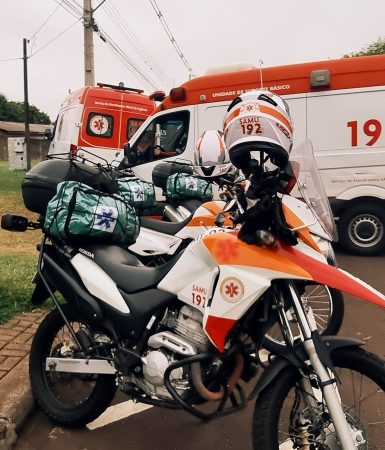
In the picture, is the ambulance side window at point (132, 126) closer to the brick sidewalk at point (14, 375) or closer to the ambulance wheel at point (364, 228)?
the ambulance wheel at point (364, 228)

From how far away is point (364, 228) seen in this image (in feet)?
23.8

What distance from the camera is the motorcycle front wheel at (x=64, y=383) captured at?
9.33 ft

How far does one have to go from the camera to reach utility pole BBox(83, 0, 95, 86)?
15.3 meters

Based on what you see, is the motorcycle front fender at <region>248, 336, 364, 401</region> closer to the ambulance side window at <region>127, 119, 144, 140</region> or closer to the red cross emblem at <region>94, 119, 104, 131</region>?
the red cross emblem at <region>94, 119, 104, 131</region>

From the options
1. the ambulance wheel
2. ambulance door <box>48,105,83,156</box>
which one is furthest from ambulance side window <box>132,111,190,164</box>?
ambulance door <box>48,105,83,156</box>

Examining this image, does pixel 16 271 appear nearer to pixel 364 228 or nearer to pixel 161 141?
pixel 161 141

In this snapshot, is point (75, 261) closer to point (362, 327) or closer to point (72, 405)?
point (72, 405)

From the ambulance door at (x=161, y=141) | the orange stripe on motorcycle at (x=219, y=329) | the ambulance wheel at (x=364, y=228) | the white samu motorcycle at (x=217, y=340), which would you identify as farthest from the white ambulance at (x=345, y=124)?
the orange stripe on motorcycle at (x=219, y=329)

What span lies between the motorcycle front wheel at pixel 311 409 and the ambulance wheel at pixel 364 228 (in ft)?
17.2

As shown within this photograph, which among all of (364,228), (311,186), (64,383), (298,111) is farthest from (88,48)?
(311,186)

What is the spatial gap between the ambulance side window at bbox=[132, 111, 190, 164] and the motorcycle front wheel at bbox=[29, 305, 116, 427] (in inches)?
211

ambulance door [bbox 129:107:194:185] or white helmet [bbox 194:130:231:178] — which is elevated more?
ambulance door [bbox 129:107:194:185]

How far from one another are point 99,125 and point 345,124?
696 centimetres

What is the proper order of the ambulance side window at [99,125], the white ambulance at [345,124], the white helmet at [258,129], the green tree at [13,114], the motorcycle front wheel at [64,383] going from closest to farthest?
the white helmet at [258,129] < the motorcycle front wheel at [64,383] < the white ambulance at [345,124] < the ambulance side window at [99,125] < the green tree at [13,114]
